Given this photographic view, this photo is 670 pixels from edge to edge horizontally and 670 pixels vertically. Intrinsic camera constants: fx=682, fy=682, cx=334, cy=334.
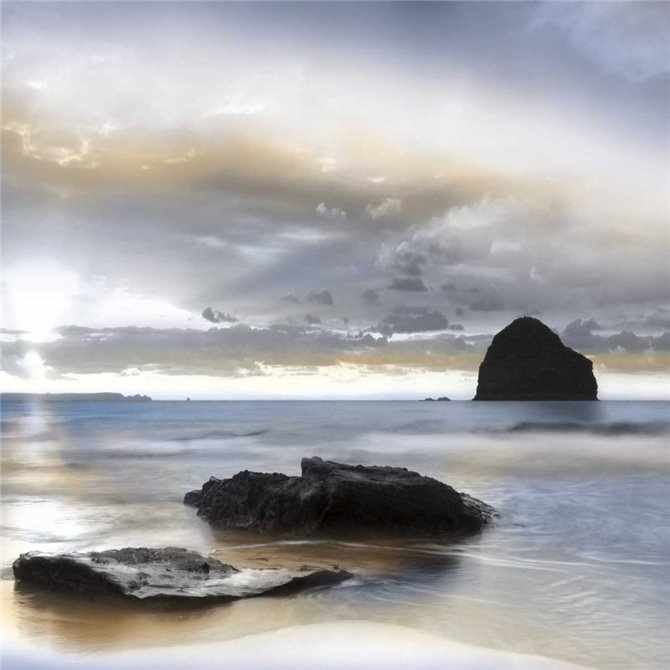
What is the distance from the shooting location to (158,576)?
7500 millimetres

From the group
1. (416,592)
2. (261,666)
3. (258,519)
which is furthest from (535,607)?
(258,519)

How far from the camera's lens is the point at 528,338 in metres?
122

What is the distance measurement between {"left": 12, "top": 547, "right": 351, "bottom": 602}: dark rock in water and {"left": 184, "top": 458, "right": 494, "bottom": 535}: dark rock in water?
255cm

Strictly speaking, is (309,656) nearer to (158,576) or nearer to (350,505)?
(158,576)

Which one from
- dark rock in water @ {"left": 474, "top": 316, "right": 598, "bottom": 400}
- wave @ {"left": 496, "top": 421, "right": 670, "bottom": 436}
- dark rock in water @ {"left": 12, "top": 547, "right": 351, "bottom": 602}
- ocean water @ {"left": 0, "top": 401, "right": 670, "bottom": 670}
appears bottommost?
wave @ {"left": 496, "top": 421, "right": 670, "bottom": 436}

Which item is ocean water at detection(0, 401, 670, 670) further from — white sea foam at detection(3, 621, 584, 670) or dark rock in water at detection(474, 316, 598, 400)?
dark rock in water at detection(474, 316, 598, 400)

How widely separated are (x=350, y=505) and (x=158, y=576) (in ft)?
13.6

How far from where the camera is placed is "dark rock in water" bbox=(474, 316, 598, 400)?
394 feet

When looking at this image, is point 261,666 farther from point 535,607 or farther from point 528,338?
point 528,338

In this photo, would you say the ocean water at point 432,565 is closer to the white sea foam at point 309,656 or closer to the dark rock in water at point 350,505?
the white sea foam at point 309,656

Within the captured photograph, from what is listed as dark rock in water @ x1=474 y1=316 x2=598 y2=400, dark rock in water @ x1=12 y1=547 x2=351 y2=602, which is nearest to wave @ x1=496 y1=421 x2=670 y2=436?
dark rock in water @ x1=12 y1=547 x2=351 y2=602

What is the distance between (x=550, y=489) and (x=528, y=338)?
108101 mm

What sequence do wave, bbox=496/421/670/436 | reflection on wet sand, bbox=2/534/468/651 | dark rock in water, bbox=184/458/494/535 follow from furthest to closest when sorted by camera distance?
wave, bbox=496/421/670/436
dark rock in water, bbox=184/458/494/535
reflection on wet sand, bbox=2/534/468/651

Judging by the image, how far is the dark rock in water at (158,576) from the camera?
23.6 feet
